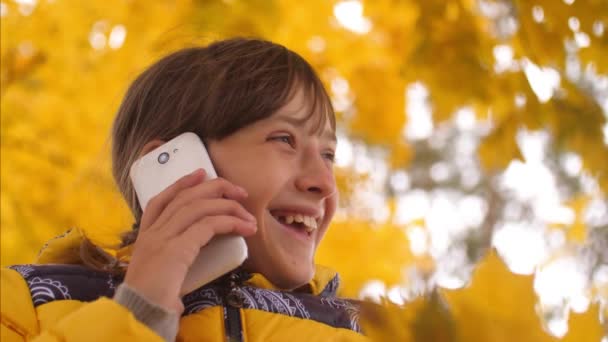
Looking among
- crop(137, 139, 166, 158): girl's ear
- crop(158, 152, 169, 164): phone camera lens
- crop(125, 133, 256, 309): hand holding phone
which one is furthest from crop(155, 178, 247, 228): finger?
crop(137, 139, 166, 158): girl's ear

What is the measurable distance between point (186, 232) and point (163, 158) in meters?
0.21

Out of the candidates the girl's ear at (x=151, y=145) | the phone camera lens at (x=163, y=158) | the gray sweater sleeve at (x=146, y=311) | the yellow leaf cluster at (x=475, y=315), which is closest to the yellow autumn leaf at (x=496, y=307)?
the yellow leaf cluster at (x=475, y=315)

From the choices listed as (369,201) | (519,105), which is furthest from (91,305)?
(369,201)

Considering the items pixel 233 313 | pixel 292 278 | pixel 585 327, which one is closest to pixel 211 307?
pixel 233 313

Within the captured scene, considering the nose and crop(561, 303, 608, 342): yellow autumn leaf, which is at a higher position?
the nose

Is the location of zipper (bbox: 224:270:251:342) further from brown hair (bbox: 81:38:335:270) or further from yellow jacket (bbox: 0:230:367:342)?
brown hair (bbox: 81:38:335:270)

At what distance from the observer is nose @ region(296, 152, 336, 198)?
1192 mm

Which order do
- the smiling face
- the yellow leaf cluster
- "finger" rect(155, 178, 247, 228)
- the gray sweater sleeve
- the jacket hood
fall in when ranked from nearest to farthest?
1. the yellow leaf cluster
2. the gray sweater sleeve
3. "finger" rect(155, 178, 247, 228)
4. the smiling face
5. the jacket hood

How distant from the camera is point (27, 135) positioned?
3.17 metres

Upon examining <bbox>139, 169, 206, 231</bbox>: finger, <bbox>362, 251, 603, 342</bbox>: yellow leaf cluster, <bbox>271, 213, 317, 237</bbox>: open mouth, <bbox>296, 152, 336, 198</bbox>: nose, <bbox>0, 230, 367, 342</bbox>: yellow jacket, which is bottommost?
<bbox>362, 251, 603, 342</bbox>: yellow leaf cluster

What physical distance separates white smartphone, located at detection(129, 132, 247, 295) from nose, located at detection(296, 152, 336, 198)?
14 centimetres

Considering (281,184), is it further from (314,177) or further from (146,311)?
(146,311)

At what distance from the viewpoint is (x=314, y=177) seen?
120 cm

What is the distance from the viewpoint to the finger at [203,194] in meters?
1.01
